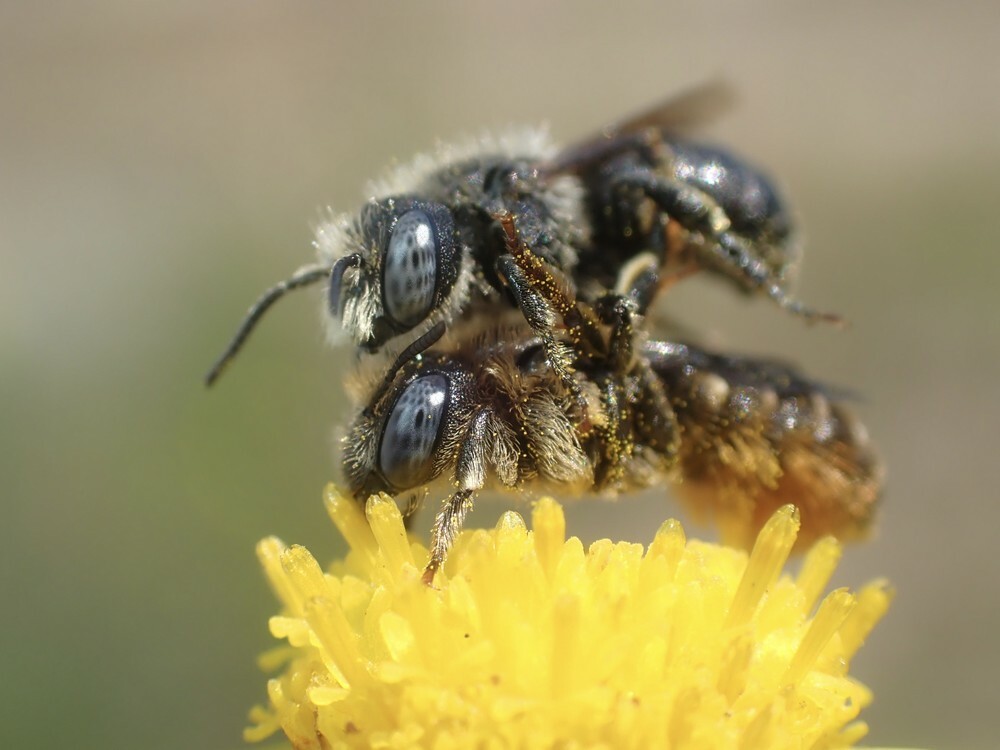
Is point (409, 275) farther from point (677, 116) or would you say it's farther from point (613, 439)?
point (677, 116)

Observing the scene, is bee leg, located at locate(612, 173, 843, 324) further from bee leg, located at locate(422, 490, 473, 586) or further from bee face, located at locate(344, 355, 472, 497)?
bee leg, located at locate(422, 490, 473, 586)

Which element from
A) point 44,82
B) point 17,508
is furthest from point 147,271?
point 44,82

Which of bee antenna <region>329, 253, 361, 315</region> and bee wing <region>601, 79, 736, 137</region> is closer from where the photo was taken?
bee antenna <region>329, 253, 361, 315</region>

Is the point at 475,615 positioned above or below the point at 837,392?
below

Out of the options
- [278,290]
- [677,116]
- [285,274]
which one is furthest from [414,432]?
[285,274]

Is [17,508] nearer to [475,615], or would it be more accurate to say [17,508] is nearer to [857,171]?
[475,615]

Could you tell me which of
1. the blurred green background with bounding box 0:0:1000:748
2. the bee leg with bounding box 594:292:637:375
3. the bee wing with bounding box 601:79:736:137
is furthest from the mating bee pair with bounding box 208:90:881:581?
the blurred green background with bounding box 0:0:1000:748

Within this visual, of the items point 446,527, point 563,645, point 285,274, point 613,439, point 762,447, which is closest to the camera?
point 563,645
